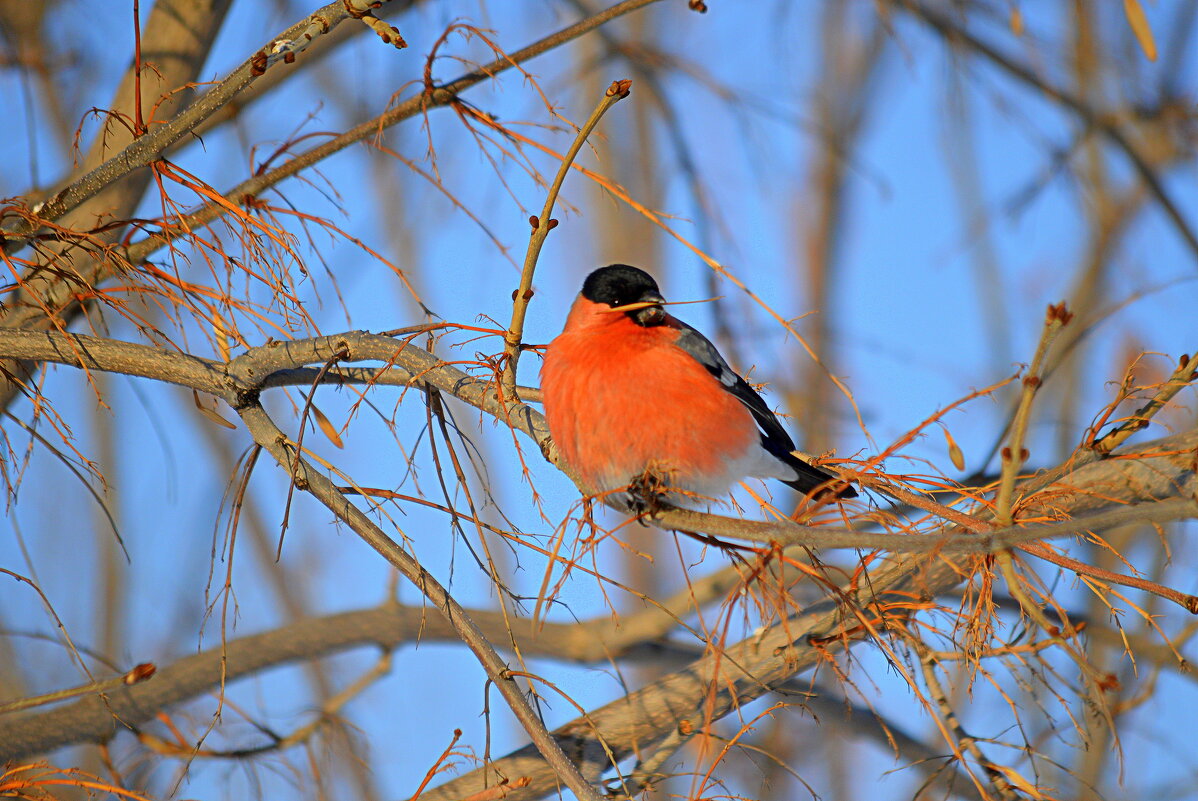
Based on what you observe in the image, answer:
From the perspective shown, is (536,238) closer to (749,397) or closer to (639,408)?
(639,408)

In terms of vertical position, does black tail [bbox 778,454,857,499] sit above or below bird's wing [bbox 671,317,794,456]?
below

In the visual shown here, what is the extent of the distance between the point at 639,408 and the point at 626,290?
1.25ft

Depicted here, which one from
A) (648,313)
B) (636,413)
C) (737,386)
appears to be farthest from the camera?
(737,386)

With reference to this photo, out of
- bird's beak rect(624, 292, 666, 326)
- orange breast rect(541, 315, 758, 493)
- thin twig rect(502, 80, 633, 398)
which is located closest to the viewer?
thin twig rect(502, 80, 633, 398)

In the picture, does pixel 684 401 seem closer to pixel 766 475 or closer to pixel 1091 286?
pixel 766 475

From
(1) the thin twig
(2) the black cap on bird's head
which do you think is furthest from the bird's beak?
(1) the thin twig

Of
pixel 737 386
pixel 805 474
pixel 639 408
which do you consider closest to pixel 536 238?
pixel 639 408

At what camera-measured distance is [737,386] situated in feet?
7.79

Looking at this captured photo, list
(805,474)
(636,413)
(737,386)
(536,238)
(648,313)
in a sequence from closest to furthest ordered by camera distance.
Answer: (536,238) → (636,413) → (648,313) → (737,386) → (805,474)

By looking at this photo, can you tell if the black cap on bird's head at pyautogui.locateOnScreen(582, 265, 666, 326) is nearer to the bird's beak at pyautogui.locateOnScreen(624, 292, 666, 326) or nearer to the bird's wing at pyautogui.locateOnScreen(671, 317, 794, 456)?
the bird's beak at pyautogui.locateOnScreen(624, 292, 666, 326)

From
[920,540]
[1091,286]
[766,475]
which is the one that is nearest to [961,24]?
[1091,286]

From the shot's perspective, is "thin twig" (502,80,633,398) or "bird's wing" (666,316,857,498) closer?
"thin twig" (502,80,633,398)

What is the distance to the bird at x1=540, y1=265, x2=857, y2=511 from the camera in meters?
2.01

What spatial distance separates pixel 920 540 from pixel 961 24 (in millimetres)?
2927
